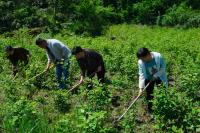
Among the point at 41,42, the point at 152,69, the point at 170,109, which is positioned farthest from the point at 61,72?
the point at 170,109

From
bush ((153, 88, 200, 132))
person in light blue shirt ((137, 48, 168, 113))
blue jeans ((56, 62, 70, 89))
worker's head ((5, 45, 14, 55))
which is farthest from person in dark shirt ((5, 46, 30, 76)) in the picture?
bush ((153, 88, 200, 132))

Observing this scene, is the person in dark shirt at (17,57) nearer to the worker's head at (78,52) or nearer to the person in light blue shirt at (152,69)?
the worker's head at (78,52)

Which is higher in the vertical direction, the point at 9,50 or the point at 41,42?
the point at 41,42

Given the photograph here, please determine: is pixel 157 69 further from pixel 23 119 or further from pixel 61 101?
pixel 23 119

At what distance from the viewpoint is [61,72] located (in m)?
9.48

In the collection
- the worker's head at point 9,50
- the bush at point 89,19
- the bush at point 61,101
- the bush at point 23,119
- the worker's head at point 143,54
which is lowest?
the bush at point 89,19

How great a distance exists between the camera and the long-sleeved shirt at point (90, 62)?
843cm

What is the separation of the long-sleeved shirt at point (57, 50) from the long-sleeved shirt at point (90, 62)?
802mm

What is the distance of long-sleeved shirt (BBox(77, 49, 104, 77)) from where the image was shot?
8430 mm

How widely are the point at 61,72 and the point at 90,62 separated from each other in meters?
1.12

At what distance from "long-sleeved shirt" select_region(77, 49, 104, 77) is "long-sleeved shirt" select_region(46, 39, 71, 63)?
2.63ft

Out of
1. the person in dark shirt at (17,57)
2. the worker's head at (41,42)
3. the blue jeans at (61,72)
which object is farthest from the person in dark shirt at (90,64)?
the person in dark shirt at (17,57)

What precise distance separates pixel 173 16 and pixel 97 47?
17378 millimetres

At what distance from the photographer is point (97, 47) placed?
609 inches
